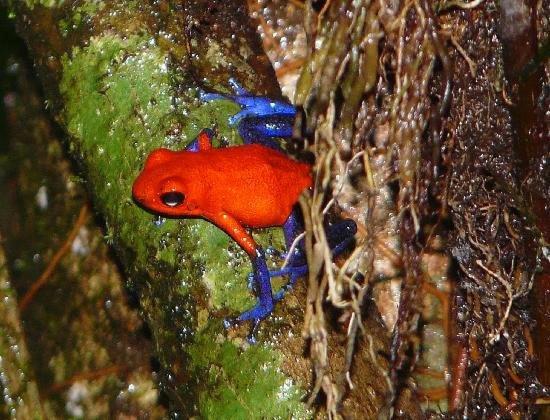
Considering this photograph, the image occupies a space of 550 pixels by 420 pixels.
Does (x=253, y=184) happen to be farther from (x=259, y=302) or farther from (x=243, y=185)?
(x=259, y=302)

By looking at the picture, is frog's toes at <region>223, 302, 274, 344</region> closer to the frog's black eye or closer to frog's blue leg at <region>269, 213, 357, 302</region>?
frog's blue leg at <region>269, 213, 357, 302</region>

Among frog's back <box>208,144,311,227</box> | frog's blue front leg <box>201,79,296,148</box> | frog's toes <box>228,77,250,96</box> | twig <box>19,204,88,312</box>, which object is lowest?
twig <box>19,204,88,312</box>

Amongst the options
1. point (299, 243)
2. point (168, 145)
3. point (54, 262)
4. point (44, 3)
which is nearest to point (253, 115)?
point (168, 145)

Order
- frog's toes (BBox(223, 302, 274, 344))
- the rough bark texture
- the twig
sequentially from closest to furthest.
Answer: the rough bark texture → frog's toes (BBox(223, 302, 274, 344)) → the twig

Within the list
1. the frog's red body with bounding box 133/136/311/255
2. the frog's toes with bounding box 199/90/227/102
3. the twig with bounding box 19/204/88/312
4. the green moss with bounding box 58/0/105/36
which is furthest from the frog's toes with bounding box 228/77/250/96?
the twig with bounding box 19/204/88/312

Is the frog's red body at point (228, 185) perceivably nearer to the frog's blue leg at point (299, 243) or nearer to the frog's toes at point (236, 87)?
the frog's blue leg at point (299, 243)

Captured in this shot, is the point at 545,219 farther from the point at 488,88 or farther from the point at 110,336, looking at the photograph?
the point at 110,336

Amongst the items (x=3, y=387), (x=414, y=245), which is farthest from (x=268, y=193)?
(x=3, y=387)

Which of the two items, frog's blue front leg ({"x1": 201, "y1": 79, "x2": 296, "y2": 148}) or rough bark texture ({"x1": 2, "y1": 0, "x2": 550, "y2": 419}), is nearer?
rough bark texture ({"x1": 2, "y1": 0, "x2": 550, "y2": 419})
